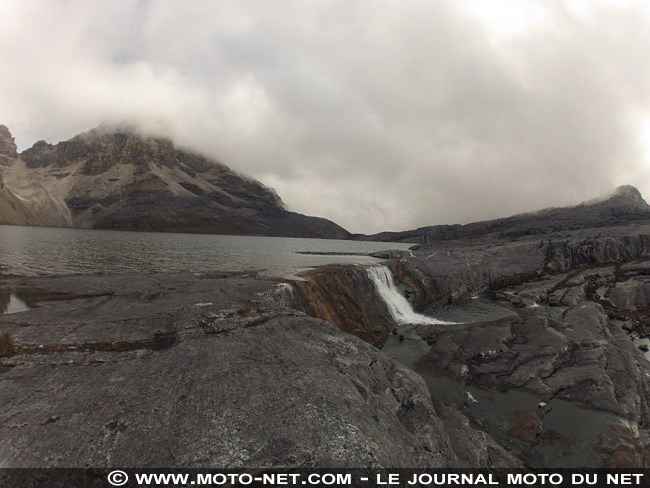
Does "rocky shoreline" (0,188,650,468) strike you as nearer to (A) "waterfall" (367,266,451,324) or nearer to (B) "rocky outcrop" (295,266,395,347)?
(B) "rocky outcrop" (295,266,395,347)

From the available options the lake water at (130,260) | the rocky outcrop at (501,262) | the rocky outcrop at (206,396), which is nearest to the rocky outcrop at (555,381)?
the rocky outcrop at (206,396)

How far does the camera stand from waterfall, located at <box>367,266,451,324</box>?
141 feet

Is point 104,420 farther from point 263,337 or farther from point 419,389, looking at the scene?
point 419,389

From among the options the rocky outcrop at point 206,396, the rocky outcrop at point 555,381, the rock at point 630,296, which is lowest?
the rocky outcrop at point 555,381

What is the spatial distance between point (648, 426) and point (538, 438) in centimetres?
686

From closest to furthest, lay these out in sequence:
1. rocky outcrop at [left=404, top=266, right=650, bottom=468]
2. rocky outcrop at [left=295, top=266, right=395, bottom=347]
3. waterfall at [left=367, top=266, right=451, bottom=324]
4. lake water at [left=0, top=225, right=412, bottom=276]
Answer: rocky outcrop at [left=404, top=266, right=650, bottom=468] < rocky outcrop at [left=295, top=266, right=395, bottom=347] < waterfall at [left=367, top=266, right=451, bottom=324] < lake water at [left=0, top=225, right=412, bottom=276]

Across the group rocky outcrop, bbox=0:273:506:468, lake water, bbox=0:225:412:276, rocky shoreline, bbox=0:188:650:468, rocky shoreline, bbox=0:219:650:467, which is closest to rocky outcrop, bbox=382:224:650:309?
lake water, bbox=0:225:412:276

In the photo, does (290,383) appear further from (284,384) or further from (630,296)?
(630,296)

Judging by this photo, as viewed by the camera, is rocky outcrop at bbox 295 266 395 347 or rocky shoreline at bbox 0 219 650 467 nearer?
rocky shoreline at bbox 0 219 650 467

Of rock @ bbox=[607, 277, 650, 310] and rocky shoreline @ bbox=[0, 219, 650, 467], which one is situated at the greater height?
rock @ bbox=[607, 277, 650, 310]

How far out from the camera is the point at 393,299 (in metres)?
46.6

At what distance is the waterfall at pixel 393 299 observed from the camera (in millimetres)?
43094

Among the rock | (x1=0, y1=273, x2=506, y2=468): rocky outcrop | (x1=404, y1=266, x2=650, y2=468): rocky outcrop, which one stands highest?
the rock

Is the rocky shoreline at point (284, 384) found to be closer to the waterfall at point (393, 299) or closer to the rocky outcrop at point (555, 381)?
the rocky outcrop at point (555, 381)
